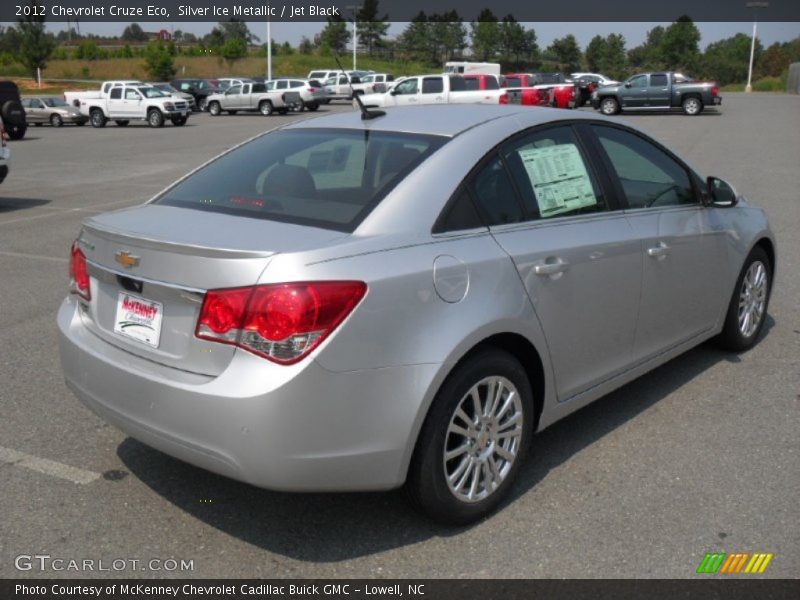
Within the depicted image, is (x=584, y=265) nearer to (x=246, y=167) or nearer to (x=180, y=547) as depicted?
(x=246, y=167)

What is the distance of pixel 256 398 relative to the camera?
9.50ft

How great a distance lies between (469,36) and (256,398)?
356 feet

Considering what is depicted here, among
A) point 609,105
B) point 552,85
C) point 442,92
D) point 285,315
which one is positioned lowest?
point 285,315

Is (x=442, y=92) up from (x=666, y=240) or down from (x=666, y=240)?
up

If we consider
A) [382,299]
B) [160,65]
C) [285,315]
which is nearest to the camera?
→ [285,315]

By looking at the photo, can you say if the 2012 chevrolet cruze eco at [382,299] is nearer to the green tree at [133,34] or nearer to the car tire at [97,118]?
the car tire at [97,118]

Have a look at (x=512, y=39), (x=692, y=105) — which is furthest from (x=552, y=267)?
(x=512, y=39)

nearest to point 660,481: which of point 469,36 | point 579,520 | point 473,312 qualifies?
point 579,520

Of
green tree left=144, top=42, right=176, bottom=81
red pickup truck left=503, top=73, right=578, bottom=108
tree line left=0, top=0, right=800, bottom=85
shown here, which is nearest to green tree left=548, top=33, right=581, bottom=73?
tree line left=0, top=0, right=800, bottom=85

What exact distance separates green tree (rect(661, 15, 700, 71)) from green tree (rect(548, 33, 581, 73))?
10768mm

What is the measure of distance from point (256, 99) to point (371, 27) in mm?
53400

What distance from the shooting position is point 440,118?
404 cm

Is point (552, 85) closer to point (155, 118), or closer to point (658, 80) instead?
point (658, 80)

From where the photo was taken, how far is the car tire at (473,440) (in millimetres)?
3260
